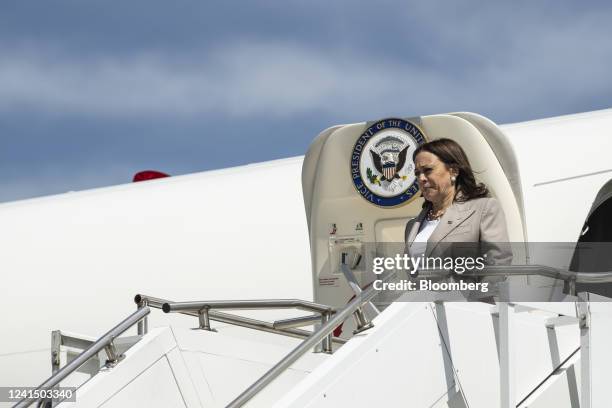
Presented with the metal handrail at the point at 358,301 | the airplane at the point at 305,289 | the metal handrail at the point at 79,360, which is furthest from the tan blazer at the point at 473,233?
the metal handrail at the point at 79,360

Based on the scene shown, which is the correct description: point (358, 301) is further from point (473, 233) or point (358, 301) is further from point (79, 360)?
point (79, 360)

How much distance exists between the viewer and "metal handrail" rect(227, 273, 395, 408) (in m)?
3.68

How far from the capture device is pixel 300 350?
3.91 metres

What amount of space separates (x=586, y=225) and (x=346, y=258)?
2050 mm

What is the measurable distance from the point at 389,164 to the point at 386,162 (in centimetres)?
3

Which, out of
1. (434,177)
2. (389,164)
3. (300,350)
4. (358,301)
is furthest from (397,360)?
(389,164)

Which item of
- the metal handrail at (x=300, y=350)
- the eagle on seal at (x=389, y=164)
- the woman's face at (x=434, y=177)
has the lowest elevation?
the metal handrail at (x=300, y=350)

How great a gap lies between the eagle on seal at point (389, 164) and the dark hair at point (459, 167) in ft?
5.35

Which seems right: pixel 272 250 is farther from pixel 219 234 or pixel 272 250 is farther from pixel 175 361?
pixel 175 361

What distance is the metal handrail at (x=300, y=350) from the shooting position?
3.68 m

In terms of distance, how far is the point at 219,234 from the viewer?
27.1 feet

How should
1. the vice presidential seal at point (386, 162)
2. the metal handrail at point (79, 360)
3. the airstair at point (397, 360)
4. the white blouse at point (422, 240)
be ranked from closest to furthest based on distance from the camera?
the airstair at point (397, 360) → the metal handrail at point (79, 360) → the white blouse at point (422, 240) → the vice presidential seal at point (386, 162)

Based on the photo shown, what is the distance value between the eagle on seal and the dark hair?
1.63 metres

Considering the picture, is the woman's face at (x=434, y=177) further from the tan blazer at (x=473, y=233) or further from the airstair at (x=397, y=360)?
the airstair at (x=397, y=360)
